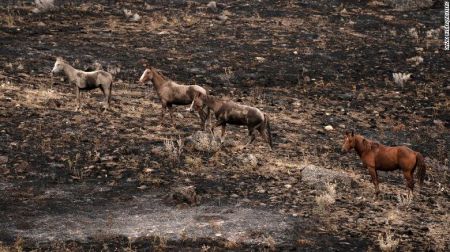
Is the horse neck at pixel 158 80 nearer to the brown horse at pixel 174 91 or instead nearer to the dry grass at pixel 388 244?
the brown horse at pixel 174 91

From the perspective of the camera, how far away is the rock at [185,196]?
14.0m

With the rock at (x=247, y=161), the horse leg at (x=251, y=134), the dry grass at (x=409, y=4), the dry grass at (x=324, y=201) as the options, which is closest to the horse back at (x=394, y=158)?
the dry grass at (x=324, y=201)

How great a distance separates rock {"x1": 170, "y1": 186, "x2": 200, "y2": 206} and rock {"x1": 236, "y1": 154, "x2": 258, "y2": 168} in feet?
7.81

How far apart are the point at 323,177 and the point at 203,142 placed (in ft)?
11.3

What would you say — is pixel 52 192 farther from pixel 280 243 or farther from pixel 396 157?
pixel 396 157

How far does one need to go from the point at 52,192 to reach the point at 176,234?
3.52 metres

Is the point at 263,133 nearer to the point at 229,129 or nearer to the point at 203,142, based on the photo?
the point at 203,142

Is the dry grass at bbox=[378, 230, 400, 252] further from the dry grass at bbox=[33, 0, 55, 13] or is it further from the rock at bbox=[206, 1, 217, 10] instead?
the dry grass at bbox=[33, 0, 55, 13]

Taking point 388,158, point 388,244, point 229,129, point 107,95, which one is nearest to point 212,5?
point 107,95

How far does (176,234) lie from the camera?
1260cm

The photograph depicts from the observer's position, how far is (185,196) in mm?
13961

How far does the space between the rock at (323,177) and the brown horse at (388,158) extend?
0.83m

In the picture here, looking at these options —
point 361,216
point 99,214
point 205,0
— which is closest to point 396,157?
point 361,216

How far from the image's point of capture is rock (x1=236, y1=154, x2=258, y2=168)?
1617 cm
